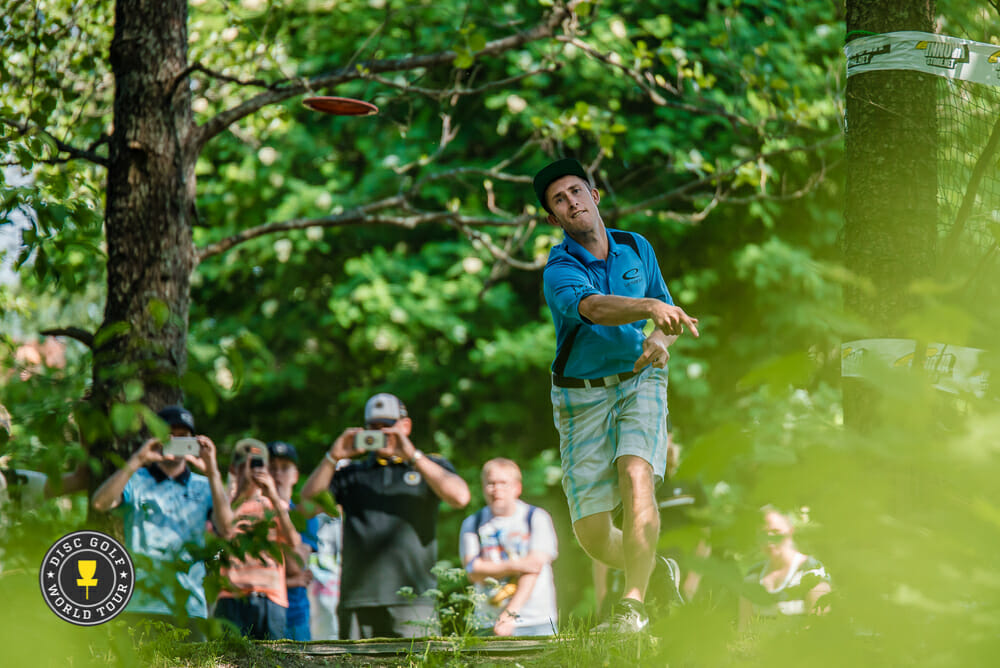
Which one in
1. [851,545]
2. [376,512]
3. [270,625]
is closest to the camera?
[851,545]

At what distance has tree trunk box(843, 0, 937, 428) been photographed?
122 inches

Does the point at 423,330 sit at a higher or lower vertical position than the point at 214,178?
lower

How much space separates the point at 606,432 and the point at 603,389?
0.18 meters

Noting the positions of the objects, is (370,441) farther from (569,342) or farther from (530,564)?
(569,342)

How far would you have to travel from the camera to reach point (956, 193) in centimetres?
330

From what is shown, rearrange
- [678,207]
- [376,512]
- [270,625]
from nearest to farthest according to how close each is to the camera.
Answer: [270,625]
[376,512]
[678,207]

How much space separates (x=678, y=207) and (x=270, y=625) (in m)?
7.39

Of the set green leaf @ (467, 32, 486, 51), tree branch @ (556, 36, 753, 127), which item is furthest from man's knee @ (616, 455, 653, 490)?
tree branch @ (556, 36, 753, 127)

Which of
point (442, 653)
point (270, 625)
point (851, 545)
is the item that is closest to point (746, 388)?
point (851, 545)

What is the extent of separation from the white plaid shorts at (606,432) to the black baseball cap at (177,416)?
2.16 metres

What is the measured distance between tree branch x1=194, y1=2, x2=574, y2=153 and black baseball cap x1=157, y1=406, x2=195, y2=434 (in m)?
1.60

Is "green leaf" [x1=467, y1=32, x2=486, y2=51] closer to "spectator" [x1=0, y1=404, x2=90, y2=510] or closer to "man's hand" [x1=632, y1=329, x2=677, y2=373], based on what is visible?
"man's hand" [x1=632, y1=329, x2=677, y2=373]

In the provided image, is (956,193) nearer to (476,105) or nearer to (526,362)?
(526,362)

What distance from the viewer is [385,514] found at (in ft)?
20.0
